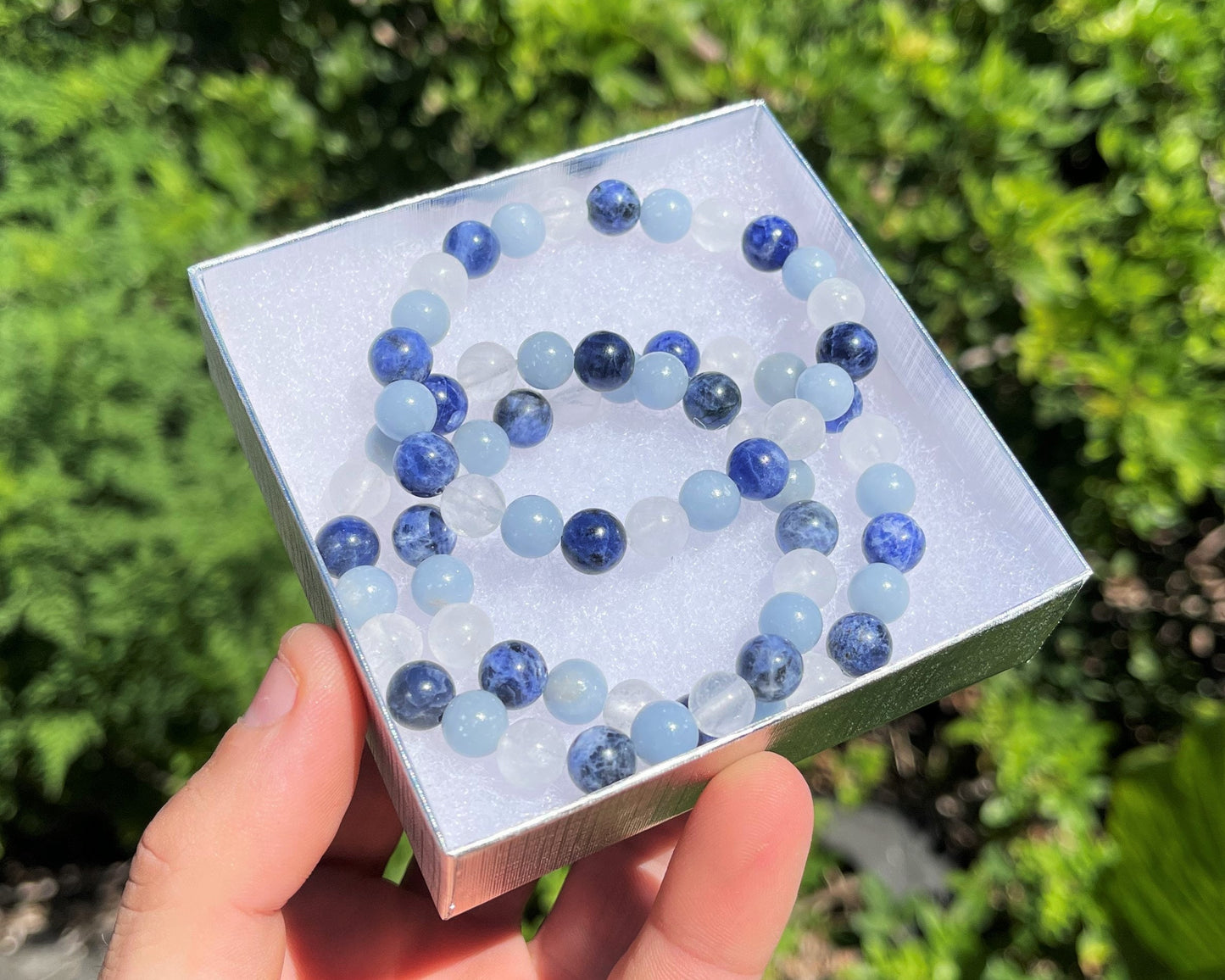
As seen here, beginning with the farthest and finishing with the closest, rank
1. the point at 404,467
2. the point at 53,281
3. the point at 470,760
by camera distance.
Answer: the point at 53,281 → the point at 404,467 → the point at 470,760

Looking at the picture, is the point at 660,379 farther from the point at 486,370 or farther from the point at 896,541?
the point at 896,541

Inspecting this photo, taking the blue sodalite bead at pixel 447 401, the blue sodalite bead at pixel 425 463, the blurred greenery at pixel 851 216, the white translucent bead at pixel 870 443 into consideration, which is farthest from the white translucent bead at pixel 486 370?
the blurred greenery at pixel 851 216

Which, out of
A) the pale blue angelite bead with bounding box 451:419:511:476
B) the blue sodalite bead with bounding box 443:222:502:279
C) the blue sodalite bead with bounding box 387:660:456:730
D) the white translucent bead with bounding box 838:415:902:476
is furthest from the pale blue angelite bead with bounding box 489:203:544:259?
the blue sodalite bead with bounding box 387:660:456:730

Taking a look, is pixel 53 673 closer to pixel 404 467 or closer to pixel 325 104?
pixel 404 467

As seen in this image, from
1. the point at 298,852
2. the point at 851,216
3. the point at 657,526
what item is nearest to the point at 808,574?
the point at 657,526

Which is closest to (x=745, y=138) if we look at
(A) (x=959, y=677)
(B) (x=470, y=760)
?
(A) (x=959, y=677)
